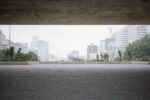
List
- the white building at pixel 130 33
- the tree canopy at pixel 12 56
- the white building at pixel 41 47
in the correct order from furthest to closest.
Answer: the white building at pixel 41 47 → the white building at pixel 130 33 → the tree canopy at pixel 12 56

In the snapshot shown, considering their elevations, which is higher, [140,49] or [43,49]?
[43,49]

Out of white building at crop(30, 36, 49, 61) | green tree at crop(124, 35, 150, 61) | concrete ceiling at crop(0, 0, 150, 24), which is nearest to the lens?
concrete ceiling at crop(0, 0, 150, 24)

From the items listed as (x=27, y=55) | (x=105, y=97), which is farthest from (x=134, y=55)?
(x=105, y=97)

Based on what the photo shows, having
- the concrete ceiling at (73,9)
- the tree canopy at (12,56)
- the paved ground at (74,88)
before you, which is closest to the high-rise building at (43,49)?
the tree canopy at (12,56)

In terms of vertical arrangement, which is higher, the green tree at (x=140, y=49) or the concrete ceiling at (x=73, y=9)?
the concrete ceiling at (x=73, y=9)

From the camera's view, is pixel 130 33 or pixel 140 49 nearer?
pixel 140 49

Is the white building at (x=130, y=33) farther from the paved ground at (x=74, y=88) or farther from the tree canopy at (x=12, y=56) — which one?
the paved ground at (x=74, y=88)

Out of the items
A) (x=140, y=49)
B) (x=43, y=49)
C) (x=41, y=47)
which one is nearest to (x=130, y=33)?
(x=43, y=49)

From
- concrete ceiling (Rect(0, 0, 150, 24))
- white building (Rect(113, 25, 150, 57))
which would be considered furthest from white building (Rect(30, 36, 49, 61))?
concrete ceiling (Rect(0, 0, 150, 24))

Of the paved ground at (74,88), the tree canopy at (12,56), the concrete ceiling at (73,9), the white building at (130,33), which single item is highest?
the white building at (130,33)

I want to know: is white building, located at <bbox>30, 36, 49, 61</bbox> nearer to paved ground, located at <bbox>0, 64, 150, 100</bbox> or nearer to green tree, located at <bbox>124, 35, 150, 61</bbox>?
green tree, located at <bbox>124, 35, 150, 61</bbox>

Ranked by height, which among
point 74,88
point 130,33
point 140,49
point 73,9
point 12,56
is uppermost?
point 130,33

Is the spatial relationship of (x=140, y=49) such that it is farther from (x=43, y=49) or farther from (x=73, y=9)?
(x=43, y=49)

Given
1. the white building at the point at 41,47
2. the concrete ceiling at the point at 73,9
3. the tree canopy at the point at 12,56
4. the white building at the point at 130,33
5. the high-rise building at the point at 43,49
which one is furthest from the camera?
the high-rise building at the point at 43,49
